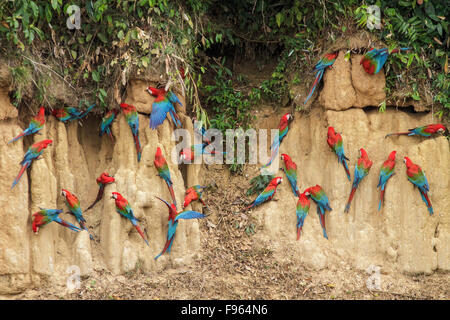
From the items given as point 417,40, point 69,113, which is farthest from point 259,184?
point 417,40

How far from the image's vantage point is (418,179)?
571cm

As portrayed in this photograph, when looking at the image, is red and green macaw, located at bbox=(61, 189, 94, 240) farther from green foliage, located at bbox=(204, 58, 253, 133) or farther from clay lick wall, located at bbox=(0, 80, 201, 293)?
green foliage, located at bbox=(204, 58, 253, 133)

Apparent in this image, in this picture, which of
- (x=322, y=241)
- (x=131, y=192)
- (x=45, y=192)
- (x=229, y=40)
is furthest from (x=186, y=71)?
(x=322, y=241)

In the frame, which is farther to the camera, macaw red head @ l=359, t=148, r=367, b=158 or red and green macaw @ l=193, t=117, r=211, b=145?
red and green macaw @ l=193, t=117, r=211, b=145

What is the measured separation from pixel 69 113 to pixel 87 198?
853mm

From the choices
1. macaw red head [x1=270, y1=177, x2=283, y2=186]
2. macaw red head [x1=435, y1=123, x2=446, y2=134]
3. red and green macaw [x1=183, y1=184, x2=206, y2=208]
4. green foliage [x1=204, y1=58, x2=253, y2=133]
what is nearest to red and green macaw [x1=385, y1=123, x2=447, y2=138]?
macaw red head [x1=435, y1=123, x2=446, y2=134]

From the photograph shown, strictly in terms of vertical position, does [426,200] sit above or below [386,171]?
below

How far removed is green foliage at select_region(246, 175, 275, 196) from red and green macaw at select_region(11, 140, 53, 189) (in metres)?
2.09

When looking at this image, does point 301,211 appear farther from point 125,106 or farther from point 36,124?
point 36,124

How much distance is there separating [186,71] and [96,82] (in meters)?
0.88

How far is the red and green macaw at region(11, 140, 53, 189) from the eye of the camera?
17.3ft

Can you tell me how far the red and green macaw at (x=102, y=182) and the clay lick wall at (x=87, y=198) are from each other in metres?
0.05

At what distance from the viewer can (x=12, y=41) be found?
526cm

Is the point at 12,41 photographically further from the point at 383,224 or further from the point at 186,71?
the point at 383,224
